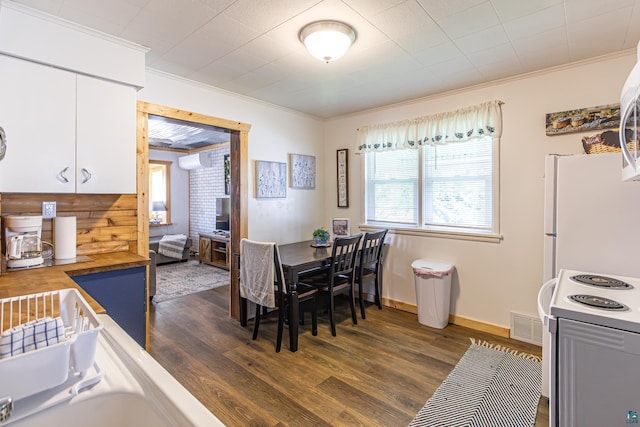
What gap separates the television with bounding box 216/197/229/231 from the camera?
19.7 ft

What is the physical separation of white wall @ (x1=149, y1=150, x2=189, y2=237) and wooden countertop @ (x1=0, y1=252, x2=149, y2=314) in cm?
484

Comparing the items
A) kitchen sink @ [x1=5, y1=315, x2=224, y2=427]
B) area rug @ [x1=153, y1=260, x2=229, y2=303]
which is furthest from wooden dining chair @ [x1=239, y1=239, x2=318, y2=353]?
kitchen sink @ [x1=5, y1=315, x2=224, y2=427]

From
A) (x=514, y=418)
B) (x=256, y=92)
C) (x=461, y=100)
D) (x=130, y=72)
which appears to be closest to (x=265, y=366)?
(x=514, y=418)

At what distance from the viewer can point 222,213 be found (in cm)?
609

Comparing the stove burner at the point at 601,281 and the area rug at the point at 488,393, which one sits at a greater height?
the stove burner at the point at 601,281

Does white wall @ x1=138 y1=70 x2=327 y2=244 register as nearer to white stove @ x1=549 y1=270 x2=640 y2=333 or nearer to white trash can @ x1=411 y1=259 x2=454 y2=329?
white trash can @ x1=411 y1=259 x2=454 y2=329

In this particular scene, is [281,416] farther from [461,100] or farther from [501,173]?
[461,100]

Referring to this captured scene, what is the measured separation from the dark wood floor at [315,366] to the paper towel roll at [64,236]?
3.55 feet

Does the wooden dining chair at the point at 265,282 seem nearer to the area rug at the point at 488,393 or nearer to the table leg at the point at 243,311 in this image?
the table leg at the point at 243,311

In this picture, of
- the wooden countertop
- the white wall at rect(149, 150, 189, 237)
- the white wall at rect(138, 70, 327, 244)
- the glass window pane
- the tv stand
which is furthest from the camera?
the white wall at rect(149, 150, 189, 237)

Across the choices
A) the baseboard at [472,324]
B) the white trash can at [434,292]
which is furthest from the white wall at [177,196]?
the white trash can at [434,292]

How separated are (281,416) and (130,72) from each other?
249 cm

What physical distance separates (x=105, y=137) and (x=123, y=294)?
1.06 metres

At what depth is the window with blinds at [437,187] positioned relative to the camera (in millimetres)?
3117
